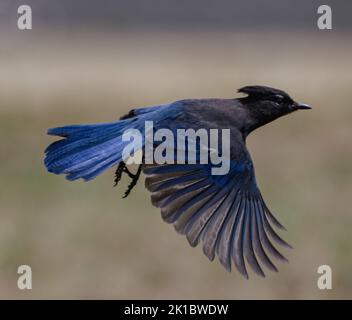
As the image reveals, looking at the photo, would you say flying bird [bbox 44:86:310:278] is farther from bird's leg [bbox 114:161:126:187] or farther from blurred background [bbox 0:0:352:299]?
blurred background [bbox 0:0:352:299]

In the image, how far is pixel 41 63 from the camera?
63.3 feet

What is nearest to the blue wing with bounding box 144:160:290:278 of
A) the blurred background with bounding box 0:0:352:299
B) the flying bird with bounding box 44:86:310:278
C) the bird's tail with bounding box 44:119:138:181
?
the flying bird with bounding box 44:86:310:278

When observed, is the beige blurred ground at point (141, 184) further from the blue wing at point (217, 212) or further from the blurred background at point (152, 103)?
the blue wing at point (217, 212)

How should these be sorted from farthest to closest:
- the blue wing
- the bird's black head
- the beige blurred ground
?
the beige blurred ground → the bird's black head → the blue wing

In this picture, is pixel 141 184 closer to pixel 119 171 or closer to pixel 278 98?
pixel 278 98

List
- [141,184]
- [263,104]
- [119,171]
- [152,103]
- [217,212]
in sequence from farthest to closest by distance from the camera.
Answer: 1. [152,103]
2. [141,184]
3. [263,104]
4. [119,171]
5. [217,212]

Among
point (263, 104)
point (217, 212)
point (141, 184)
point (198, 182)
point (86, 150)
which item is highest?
point (263, 104)

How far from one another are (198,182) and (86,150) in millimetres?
665

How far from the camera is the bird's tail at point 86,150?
6.43 m

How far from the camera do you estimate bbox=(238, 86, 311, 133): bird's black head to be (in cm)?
715

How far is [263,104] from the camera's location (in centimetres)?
718

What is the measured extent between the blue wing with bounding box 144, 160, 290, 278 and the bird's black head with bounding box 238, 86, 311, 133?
543 millimetres

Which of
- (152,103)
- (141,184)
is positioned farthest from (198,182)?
(152,103)

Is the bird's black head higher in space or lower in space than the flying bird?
higher
